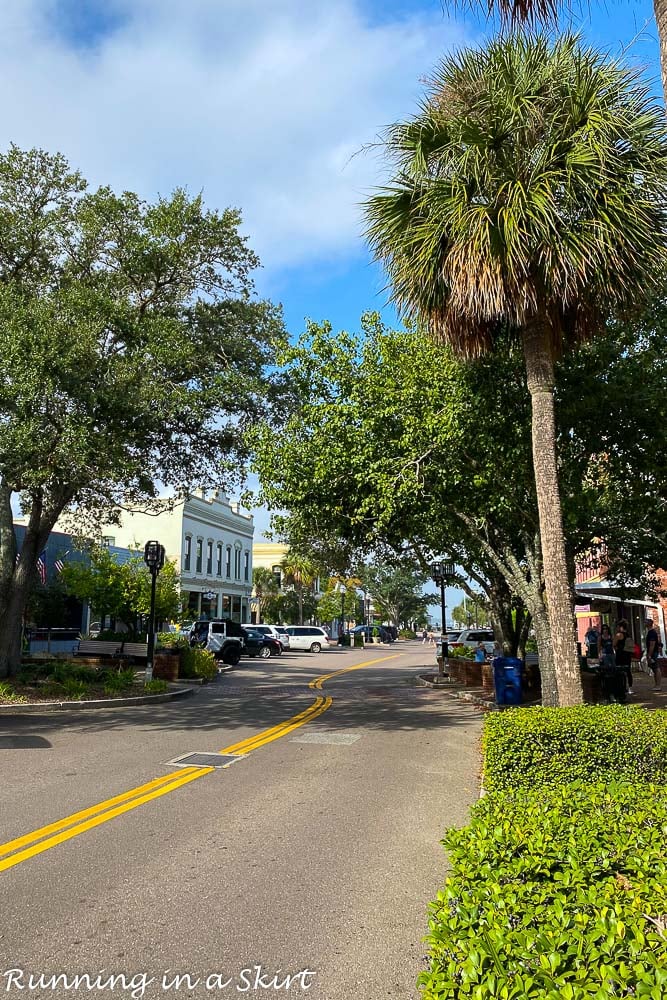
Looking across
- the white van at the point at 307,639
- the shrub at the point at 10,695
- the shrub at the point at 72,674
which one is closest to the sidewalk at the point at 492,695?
the shrub at the point at 72,674

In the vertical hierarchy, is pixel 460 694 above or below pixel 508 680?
below

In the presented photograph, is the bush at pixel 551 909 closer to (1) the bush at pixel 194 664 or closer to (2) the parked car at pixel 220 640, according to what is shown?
(1) the bush at pixel 194 664

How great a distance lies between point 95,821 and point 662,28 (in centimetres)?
792

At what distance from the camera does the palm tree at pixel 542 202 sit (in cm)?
861

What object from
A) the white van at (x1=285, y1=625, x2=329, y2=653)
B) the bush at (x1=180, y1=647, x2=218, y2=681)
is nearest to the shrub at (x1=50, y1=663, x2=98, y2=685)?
the bush at (x1=180, y1=647, x2=218, y2=681)

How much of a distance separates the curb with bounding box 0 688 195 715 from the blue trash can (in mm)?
7990

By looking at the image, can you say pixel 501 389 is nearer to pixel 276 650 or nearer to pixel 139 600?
pixel 139 600

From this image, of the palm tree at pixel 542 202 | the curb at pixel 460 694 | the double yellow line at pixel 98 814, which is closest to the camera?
the double yellow line at pixel 98 814

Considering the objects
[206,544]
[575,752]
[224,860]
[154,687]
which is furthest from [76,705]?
[206,544]

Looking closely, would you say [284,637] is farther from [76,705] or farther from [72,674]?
[76,705]

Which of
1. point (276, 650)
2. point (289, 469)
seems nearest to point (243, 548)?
point (276, 650)

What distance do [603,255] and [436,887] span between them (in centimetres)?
685

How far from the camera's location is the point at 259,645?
137 ft

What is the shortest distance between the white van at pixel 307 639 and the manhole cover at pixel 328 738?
38.2 m
